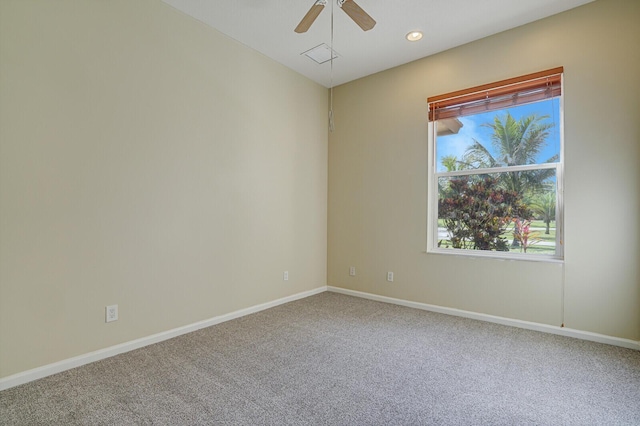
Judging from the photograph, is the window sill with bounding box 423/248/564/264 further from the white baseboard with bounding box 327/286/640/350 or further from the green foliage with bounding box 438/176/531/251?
the white baseboard with bounding box 327/286/640/350

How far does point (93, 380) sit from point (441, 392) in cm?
218

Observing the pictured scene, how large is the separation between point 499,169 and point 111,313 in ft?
12.0

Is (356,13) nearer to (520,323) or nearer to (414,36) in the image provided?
(414,36)

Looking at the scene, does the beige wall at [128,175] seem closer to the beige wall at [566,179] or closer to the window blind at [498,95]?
the beige wall at [566,179]

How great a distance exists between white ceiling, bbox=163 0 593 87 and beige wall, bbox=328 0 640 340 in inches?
6.7

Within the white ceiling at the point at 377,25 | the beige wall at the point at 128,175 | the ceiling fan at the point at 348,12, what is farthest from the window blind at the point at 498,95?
the beige wall at the point at 128,175

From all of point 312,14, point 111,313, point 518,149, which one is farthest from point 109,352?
point 518,149

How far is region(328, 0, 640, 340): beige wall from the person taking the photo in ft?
8.41

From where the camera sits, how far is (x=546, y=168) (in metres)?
2.96

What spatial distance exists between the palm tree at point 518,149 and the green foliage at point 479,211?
4.9 inches

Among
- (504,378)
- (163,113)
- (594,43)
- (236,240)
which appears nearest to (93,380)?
(236,240)

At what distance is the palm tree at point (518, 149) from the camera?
9.87 feet

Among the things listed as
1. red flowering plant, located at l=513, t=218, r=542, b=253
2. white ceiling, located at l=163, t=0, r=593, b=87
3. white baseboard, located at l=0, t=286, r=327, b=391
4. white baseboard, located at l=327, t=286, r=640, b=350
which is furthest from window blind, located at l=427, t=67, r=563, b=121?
white baseboard, located at l=0, t=286, r=327, b=391

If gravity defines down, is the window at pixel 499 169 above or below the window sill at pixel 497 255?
above
